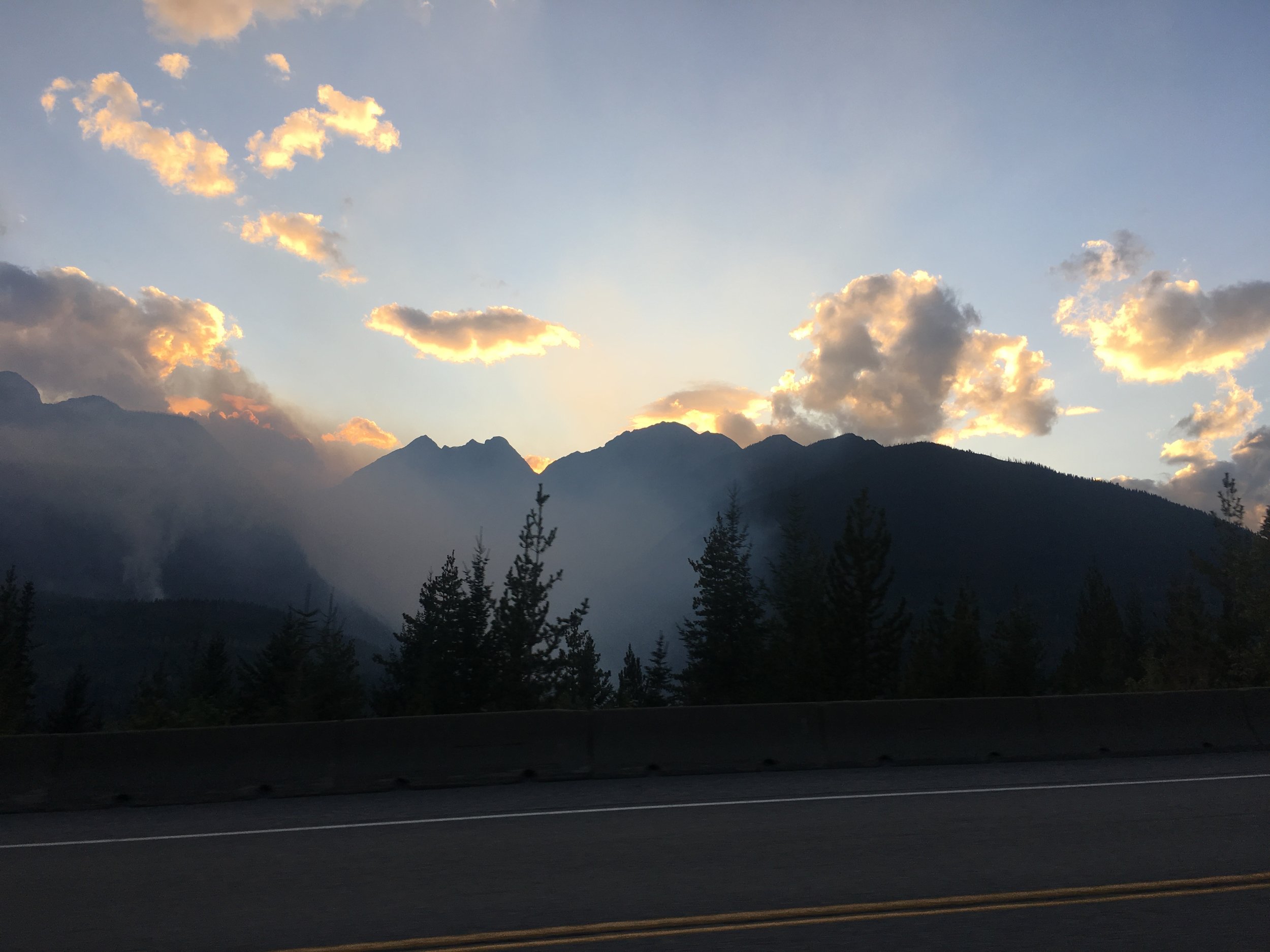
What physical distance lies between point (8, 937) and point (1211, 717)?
13.4 meters

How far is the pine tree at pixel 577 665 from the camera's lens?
2199 inches

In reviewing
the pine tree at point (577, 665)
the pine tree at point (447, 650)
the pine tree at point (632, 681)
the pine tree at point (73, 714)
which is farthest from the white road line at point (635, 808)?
the pine tree at point (73, 714)

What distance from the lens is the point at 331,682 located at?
46.2m

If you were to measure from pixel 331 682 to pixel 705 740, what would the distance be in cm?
4024

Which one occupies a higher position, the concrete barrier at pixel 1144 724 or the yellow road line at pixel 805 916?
the concrete barrier at pixel 1144 724

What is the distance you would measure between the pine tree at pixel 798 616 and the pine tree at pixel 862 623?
114 centimetres

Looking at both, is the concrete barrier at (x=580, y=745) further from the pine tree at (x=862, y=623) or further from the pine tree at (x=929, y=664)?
the pine tree at (x=862, y=623)

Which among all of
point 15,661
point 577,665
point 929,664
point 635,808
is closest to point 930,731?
point 635,808

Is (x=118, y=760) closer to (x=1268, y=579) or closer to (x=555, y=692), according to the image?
(x=555, y=692)

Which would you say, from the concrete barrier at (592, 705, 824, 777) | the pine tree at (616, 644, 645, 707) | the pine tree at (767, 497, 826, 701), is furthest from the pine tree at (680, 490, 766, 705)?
the concrete barrier at (592, 705, 824, 777)

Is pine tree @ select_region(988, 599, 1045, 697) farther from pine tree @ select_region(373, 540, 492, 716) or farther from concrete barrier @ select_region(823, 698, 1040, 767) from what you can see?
concrete barrier @ select_region(823, 698, 1040, 767)

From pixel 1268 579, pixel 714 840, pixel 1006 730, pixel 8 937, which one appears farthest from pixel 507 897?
pixel 1268 579

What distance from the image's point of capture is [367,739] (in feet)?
32.1

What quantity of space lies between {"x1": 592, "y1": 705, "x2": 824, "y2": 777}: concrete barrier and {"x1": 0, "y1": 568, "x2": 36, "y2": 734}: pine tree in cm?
2627
